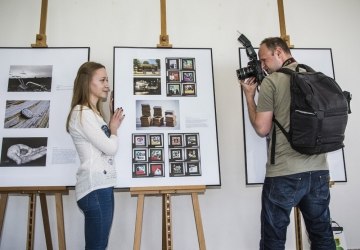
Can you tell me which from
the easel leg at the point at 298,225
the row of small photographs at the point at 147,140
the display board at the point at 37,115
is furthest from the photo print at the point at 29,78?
the easel leg at the point at 298,225

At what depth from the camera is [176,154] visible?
1878 mm

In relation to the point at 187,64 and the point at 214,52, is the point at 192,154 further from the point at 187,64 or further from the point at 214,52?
the point at 214,52

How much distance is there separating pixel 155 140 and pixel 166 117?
16cm

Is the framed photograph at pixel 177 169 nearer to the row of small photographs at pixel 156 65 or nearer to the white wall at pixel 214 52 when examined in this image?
the white wall at pixel 214 52

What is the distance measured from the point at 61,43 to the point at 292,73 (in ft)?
5.46

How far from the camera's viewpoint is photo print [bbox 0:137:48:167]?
1859 millimetres

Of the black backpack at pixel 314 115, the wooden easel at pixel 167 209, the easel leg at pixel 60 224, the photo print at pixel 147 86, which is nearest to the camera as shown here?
the black backpack at pixel 314 115

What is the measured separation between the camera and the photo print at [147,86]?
195 cm

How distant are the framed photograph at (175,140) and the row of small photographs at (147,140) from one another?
6cm

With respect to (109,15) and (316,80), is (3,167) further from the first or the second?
(316,80)

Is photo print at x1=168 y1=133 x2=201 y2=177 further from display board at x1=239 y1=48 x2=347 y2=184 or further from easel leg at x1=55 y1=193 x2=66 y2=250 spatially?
easel leg at x1=55 y1=193 x2=66 y2=250

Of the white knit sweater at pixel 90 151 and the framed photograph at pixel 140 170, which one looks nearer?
the white knit sweater at pixel 90 151

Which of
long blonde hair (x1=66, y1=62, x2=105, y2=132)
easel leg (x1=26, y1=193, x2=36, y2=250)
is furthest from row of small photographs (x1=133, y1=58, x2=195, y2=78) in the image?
easel leg (x1=26, y1=193, x2=36, y2=250)

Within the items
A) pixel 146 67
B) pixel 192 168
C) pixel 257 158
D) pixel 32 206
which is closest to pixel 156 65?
pixel 146 67
